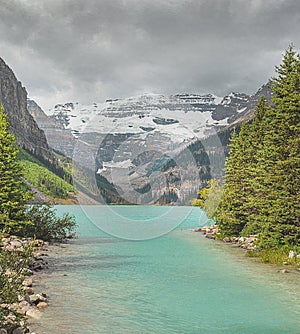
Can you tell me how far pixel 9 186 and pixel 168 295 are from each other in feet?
66.1

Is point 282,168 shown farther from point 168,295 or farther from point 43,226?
point 43,226

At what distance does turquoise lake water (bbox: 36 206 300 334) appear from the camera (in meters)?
17.8

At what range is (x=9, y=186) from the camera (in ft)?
123

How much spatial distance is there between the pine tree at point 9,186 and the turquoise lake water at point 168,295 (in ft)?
16.0

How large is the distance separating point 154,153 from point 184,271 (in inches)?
1283

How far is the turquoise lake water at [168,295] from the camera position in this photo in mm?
17797

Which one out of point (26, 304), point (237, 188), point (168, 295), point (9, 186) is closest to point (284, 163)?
point (168, 295)

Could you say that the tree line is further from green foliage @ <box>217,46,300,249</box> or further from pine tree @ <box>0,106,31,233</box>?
pine tree @ <box>0,106,31,233</box>

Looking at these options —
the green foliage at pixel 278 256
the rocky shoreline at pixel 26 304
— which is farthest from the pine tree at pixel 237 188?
the rocky shoreline at pixel 26 304

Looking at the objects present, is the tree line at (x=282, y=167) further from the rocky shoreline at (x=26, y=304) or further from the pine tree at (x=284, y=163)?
the rocky shoreline at (x=26, y=304)

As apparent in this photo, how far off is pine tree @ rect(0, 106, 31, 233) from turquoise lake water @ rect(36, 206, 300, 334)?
4.88 meters

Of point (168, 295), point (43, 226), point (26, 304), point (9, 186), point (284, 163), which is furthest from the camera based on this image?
point (43, 226)

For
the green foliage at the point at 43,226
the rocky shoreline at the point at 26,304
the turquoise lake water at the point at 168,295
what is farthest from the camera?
the green foliage at the point at 43,226

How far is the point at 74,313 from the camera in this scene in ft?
63.1
